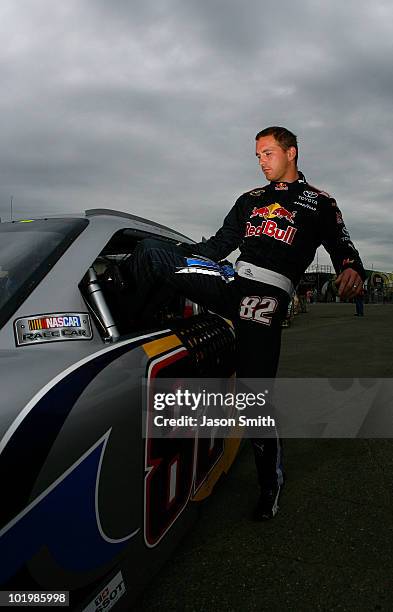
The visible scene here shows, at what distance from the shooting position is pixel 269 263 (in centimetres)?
227

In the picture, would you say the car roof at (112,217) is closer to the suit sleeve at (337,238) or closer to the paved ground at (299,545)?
the suit sleeve at (337,238)

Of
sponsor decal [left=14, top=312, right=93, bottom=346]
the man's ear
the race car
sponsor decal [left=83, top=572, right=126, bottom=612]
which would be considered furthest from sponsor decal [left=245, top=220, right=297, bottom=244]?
sponsor decal [left=83, top=572, right=126, bottom=612]

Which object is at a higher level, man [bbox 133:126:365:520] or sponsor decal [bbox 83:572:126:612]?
man [bbox 133:126:365:520]

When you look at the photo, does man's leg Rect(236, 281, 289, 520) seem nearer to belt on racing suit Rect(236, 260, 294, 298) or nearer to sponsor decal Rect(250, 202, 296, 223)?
belt on racing suit Rect(236, 260, 294, 298)

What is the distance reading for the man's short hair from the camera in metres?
2.40

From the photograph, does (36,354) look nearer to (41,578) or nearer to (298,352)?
(41,578)

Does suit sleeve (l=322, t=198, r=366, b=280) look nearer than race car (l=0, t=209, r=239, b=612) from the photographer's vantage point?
No

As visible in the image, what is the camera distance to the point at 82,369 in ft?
4.13

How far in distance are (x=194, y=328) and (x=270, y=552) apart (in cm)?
99

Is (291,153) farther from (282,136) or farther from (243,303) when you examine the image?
(243,303)

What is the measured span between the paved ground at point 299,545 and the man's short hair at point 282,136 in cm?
179

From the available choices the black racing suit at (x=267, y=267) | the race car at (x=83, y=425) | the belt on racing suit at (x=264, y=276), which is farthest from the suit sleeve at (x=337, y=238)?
the race car at (x=83, y=425)

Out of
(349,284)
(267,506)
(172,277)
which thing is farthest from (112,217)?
(267,506)

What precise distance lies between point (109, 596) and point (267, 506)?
3.92 ft
